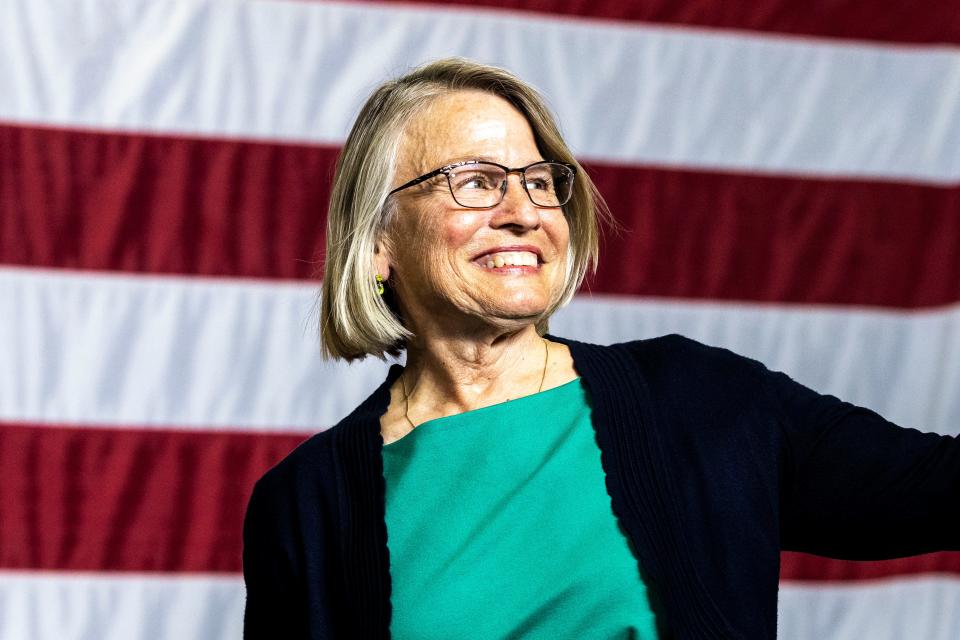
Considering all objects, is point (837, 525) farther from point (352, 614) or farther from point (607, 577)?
point (352, 614)

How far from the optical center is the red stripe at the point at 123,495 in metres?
1.90

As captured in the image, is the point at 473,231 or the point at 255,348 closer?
the point at 473,231

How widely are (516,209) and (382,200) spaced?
19 cm

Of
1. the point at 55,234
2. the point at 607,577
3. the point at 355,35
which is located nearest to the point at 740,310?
the point at 355,35

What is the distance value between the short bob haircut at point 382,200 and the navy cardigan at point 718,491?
0.15m

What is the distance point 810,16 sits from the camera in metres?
1.99

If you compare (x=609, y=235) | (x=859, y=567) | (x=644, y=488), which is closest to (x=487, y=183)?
(x=644, y=488)

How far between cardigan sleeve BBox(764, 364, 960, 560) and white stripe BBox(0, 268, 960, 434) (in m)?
0.80

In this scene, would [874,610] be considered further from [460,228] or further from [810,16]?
[460,228]

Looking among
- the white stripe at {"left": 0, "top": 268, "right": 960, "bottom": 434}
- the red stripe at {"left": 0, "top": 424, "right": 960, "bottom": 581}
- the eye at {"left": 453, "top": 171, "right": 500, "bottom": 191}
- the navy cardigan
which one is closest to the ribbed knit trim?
the navy cardigan

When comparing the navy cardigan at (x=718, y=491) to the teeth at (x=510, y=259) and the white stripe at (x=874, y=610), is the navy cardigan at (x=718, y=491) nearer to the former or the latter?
the teeth at (x=510, y=259)

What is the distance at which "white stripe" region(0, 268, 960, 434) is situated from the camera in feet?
6.25

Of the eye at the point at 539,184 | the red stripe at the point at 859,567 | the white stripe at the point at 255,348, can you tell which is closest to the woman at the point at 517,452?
the eye at the point at 539,184

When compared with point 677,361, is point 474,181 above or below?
above
